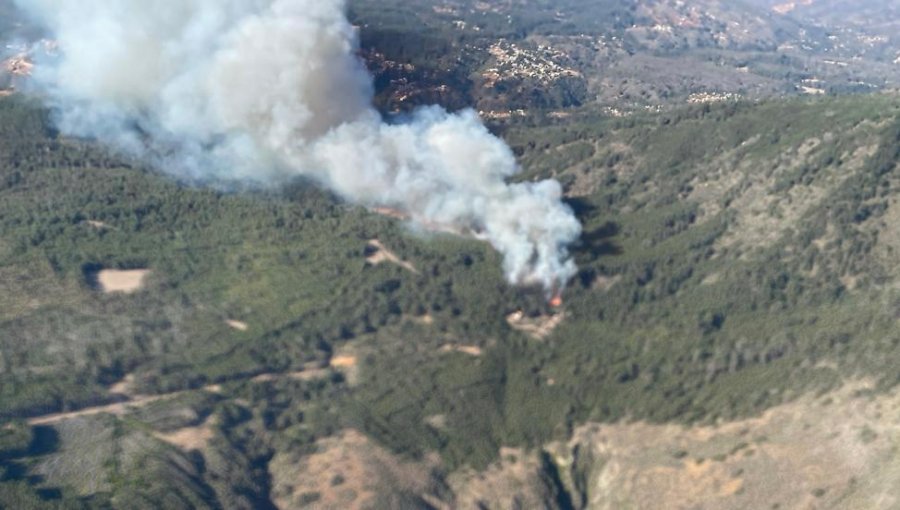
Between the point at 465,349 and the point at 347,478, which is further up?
the point at 465,349

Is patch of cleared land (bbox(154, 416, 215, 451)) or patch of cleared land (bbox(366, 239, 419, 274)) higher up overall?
patch of cleared land (bbox(366, 239, 419, 274))

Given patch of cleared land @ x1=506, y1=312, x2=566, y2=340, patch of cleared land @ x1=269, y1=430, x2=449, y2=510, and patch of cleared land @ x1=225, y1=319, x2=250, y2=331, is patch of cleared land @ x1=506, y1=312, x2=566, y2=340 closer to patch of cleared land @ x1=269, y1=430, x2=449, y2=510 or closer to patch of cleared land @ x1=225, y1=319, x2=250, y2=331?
patch of cleared land @ x1=269, y1=430, x2=449, y2=510

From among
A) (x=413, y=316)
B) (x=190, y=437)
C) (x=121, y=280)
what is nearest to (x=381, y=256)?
(x=413, y=316)

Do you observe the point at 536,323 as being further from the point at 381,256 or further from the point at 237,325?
the point at 237,325

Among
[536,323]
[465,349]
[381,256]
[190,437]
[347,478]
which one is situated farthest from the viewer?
[381,256]

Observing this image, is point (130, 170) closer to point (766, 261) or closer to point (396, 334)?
point (396, 334)

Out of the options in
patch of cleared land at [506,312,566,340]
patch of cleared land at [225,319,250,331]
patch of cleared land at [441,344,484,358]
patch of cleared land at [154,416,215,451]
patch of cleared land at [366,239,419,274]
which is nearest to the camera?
patch of cleared land at [154,416,215,451]

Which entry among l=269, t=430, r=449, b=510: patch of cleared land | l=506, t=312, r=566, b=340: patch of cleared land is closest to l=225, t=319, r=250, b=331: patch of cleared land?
l=269, t=430, r=449, b=510: patch of cleared land

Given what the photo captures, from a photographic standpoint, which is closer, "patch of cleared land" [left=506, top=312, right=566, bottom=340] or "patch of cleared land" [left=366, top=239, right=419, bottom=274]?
"patch of cleared land" [left=506, top=312, right=566, bottom=340]

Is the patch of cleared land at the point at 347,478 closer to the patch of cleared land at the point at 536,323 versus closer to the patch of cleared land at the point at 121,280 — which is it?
the patch of cleared land at the point at 536,323
